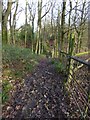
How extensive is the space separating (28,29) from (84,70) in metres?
21.0

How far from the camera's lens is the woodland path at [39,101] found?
16.0 feet

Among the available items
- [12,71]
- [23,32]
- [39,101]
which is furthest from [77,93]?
[23,32]

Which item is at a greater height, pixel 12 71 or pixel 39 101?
pixel 12 71

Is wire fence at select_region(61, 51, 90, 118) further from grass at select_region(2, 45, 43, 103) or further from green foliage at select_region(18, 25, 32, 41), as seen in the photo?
green foliage at select_region(18, 25, 32, 41)

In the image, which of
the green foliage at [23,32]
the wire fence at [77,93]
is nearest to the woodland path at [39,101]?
the wire fence at [77,93]

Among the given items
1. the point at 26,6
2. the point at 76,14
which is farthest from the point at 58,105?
the point at 26,6

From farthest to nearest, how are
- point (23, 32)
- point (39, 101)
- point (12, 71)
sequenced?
point (23, 32) < point (12, 71) < point (39, 101)

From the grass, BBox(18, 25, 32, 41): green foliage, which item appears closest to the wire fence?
the grass

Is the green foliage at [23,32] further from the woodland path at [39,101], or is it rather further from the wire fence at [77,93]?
the woodland path at [39,101]

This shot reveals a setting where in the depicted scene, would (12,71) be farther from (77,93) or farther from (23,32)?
(23,32)

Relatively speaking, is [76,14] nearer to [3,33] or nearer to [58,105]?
[3,33]

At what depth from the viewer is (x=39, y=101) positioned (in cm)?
552

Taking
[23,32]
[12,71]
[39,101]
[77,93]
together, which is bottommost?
[39,101]

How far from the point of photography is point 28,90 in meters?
6.44
